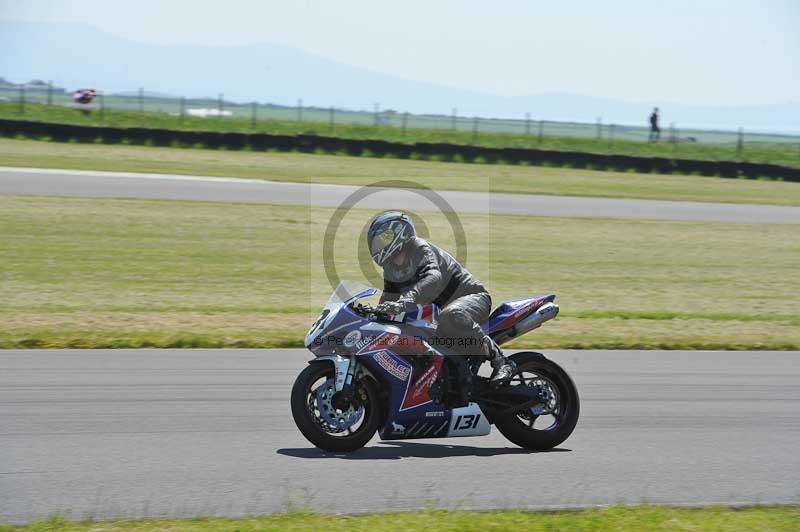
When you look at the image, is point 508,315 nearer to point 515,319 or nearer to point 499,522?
point 515,319

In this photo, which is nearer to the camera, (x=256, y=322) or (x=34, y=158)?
(x=256, y=322)

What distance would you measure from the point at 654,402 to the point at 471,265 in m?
11.0

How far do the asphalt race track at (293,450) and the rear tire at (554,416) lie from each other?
0.15 meters

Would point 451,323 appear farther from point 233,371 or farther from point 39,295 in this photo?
point 39,295

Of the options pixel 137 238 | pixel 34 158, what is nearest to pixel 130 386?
pixel 137 238

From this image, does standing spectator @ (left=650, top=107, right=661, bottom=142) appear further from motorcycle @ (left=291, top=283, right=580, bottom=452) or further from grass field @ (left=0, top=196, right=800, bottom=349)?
motorcycle @ (left=291, top=283, right=580, bottom=452)

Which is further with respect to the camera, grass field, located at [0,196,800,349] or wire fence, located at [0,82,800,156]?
wire fence, located at [0,82,800,156]

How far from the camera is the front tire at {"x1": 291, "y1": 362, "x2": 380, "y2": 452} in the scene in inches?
289

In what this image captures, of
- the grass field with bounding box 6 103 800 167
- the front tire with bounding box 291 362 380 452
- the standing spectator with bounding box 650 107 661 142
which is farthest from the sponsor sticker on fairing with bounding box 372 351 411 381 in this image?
the standing spectator with bounding box 650 107 661 142

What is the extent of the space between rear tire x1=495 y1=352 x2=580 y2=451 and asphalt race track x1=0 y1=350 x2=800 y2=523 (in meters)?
0.15

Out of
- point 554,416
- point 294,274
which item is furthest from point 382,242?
point 294,274

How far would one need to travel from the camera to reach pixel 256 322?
13.4 meters

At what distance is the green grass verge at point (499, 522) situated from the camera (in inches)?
221

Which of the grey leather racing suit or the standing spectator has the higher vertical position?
the standing spectator
